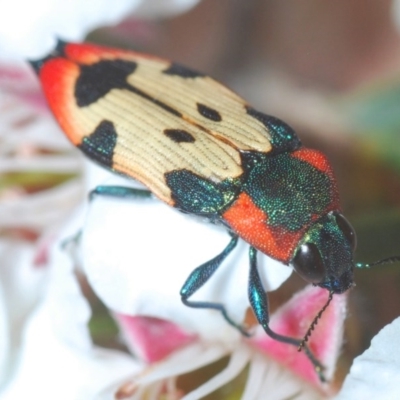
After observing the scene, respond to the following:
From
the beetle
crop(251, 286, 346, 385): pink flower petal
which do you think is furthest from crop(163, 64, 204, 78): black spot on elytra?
crop(251, 286, 346, 385): pink flower petal

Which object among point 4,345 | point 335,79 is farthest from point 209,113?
point 335,79

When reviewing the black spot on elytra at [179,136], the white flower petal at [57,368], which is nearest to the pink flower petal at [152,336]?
the white flower petal at [57,368]

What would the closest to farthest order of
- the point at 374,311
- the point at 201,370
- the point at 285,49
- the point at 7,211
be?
the point at 374,311, the point at 201,370, the point at 7,211, the point at 285,49

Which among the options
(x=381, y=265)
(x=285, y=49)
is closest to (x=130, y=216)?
(x=381, y=265)

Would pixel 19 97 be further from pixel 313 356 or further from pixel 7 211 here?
pixel 313 356

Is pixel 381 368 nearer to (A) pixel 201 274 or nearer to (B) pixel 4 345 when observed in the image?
(A) pixel 201 274

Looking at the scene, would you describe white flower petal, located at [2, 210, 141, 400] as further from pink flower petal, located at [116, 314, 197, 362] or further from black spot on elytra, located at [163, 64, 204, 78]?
black spot on elytra, located at [163, 64, 204, 78]
